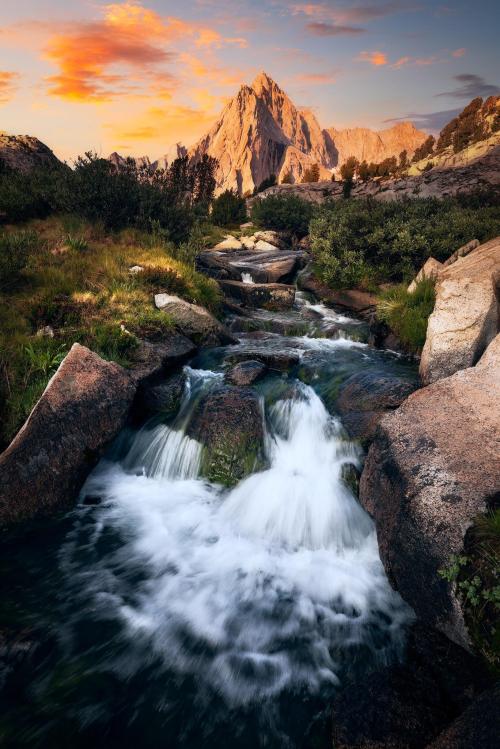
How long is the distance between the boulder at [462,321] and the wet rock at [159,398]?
511 cm

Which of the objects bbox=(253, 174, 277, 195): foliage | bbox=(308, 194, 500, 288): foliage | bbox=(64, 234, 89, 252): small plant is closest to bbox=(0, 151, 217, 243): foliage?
bbox=(64, 234, 89, 252): small plant

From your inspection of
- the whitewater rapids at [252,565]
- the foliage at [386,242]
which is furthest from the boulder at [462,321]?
the foliage at [386,242]

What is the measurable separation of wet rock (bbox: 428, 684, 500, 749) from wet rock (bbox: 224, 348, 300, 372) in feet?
22.6

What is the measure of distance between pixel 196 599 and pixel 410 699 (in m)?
2.53

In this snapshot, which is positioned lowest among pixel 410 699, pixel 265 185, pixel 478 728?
pixel 410 699

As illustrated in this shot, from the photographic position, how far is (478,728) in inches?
96.1

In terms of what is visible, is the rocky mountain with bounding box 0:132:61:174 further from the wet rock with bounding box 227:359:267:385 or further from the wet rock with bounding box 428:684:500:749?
the wet rock with bounding box 428:684:500:749


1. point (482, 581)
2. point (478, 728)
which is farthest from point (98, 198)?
point (478, 728)

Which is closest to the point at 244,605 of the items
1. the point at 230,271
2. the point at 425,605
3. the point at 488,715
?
the point at 425,605

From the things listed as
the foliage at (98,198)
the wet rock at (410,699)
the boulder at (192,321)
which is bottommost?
the wet rock at (410,699)

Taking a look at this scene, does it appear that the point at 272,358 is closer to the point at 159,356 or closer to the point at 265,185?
the point at 159,356

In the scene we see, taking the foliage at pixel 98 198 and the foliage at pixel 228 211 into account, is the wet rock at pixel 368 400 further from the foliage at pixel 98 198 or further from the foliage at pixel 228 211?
the foliage at pixel 228 211

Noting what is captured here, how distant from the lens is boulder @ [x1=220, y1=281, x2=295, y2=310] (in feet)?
47.4

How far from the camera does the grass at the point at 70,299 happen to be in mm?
6738
